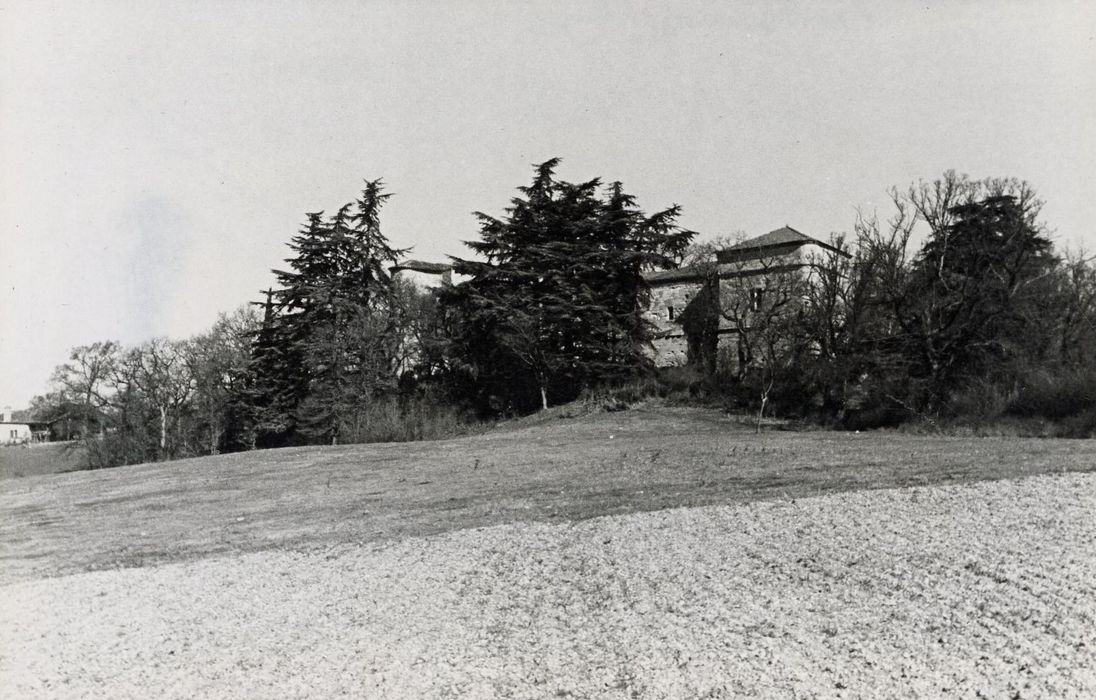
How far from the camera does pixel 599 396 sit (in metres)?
43.0

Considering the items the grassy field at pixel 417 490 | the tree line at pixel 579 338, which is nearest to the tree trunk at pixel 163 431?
the tree line at pixel 579 338

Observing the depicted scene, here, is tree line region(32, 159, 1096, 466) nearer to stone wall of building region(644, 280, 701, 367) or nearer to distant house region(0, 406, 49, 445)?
stone wall of building region(644, 280, 701, 367)

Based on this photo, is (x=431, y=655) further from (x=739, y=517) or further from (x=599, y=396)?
(x=599, y=396)

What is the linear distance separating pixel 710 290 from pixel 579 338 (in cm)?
1042

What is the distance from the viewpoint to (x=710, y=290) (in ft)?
167

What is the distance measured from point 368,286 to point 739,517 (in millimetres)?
44448

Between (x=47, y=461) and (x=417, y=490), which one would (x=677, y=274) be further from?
(x=47, y=461)

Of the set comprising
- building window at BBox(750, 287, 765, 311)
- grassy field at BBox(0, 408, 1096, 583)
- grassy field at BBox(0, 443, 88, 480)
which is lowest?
grassy field at BBox(0, 443, 88, 480)

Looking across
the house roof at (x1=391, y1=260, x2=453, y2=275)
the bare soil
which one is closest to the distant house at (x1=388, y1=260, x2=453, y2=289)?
the house roof at (x1=391, y1=260, x2=453, y2=275)

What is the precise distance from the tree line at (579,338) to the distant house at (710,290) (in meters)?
0.48

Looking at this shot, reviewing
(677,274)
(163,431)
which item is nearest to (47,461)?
(163,431)

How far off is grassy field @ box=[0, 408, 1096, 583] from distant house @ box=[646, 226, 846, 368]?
23.7 metres

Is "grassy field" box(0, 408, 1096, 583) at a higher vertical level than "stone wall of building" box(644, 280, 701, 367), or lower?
lower

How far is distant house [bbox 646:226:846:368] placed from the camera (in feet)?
156
